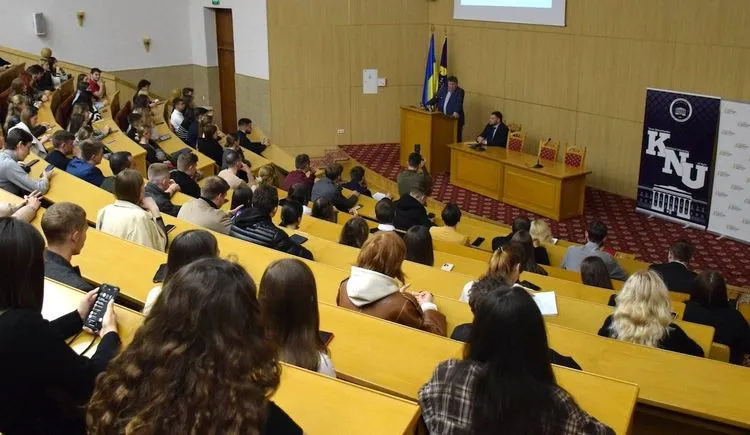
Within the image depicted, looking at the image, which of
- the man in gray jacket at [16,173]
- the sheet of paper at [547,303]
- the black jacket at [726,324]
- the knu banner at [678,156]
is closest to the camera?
the sheet of paper at [547,303]

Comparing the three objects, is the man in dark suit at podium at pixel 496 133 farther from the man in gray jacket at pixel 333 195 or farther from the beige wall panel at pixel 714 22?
the man in gray jacket at pixel 333 195

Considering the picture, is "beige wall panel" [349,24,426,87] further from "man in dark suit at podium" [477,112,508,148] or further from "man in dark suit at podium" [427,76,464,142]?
"man in dark suit at podium" [477,112,508,148]

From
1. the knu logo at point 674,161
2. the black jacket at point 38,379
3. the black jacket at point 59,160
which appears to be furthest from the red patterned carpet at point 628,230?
the black jacket at point 38,379

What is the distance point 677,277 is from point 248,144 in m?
7.32

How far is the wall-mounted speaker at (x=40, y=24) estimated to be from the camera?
41.8ft

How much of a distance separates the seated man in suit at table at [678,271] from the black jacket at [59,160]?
4.89 m

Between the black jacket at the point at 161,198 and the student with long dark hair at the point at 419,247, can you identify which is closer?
the student with long dark hair at the point at 419,247

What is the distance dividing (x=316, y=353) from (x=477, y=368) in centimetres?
66

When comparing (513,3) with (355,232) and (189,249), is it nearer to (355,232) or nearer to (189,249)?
(355,232)

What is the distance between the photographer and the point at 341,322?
312cm

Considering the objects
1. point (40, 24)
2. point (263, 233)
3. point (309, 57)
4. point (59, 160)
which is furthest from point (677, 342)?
point (40, 24)

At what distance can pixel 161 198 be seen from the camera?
18.4 feet

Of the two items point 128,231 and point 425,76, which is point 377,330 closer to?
point 128,231

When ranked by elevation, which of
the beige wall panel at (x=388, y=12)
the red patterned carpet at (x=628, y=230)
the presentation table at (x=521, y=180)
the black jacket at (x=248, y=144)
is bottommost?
the red patterned carpet at (x=628, y=230)
